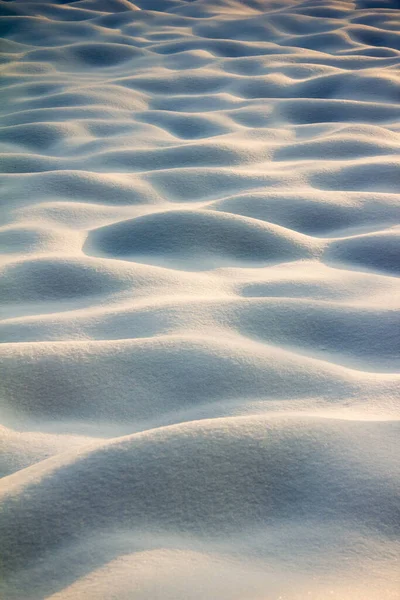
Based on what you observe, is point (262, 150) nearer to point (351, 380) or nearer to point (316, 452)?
point (351, 380)

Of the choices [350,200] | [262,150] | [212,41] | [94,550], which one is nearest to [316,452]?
[94,550]

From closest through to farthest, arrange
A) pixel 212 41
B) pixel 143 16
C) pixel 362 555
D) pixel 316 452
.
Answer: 1. pixel 362 555
2. pixel 316 452
3. pixel 212 41
4. pixel 143 16

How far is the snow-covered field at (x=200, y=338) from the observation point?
586 millimetres

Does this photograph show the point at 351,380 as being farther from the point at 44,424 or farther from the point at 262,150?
the point at 262,150

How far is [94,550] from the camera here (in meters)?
0.58

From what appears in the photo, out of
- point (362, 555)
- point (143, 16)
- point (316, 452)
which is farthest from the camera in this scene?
point (143, 16)

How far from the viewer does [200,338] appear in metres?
0.92

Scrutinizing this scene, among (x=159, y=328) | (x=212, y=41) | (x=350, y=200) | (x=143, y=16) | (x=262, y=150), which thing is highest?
(x=143, y=16)

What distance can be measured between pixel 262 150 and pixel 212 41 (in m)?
1.27

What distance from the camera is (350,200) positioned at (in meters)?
Answer: 1.44

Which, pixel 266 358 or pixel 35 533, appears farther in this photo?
pixel 266 358

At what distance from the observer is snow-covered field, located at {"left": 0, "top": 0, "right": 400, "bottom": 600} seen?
586 mm

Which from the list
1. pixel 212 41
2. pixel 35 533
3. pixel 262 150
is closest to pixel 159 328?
pixel 35 533

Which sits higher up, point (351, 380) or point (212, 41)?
point (212, 41)
